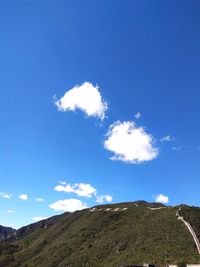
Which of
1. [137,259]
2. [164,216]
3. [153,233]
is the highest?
[164,216]

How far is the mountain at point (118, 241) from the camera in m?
82.4

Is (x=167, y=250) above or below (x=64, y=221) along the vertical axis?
below

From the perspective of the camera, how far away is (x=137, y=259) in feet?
262

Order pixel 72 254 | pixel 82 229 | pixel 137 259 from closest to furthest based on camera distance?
pixel 137 259 → pixel 72 254 → pixel 82 229

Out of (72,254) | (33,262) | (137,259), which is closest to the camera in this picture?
(137,259)

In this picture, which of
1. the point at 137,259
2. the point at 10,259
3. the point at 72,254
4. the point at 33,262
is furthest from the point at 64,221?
the point at 137,259

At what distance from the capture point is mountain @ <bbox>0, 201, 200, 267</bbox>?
82438 mm

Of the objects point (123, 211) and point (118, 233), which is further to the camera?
point (123, 211)

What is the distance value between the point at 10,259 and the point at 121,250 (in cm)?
5758

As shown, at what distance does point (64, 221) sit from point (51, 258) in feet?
167

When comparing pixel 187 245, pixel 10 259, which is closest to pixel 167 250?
pixel 187 245

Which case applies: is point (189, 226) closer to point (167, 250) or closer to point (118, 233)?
point (167, 250)

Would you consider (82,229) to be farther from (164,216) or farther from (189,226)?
(189,226)

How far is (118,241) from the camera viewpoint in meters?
103
